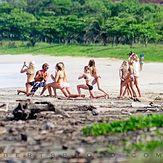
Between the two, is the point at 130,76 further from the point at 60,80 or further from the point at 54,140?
the point at 54,140

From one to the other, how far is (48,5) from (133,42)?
38.9 meters

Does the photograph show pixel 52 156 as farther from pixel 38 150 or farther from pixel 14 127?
pixel 14 127

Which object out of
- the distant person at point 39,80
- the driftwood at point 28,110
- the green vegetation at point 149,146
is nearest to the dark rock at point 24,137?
the green vegetation at point 149,146

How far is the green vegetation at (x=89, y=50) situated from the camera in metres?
64.8

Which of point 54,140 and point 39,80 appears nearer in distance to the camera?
point 54,140

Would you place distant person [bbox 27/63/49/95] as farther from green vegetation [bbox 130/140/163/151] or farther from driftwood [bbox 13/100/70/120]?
green vegetation [bbox 130/140/163/151]

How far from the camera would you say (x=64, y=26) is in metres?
91.9

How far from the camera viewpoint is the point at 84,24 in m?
89.6

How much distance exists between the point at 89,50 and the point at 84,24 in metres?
15.0

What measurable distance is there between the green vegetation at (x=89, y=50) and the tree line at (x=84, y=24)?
3052 millimetres

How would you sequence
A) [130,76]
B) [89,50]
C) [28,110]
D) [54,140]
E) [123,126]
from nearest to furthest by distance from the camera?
[54,140]
[123,126]
[28,110]
[130,76]
[89,50]

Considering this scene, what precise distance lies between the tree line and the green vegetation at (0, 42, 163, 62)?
3.05 metres

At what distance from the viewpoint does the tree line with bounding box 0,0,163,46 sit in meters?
81.9

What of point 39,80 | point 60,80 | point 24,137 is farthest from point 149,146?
point 39,80
